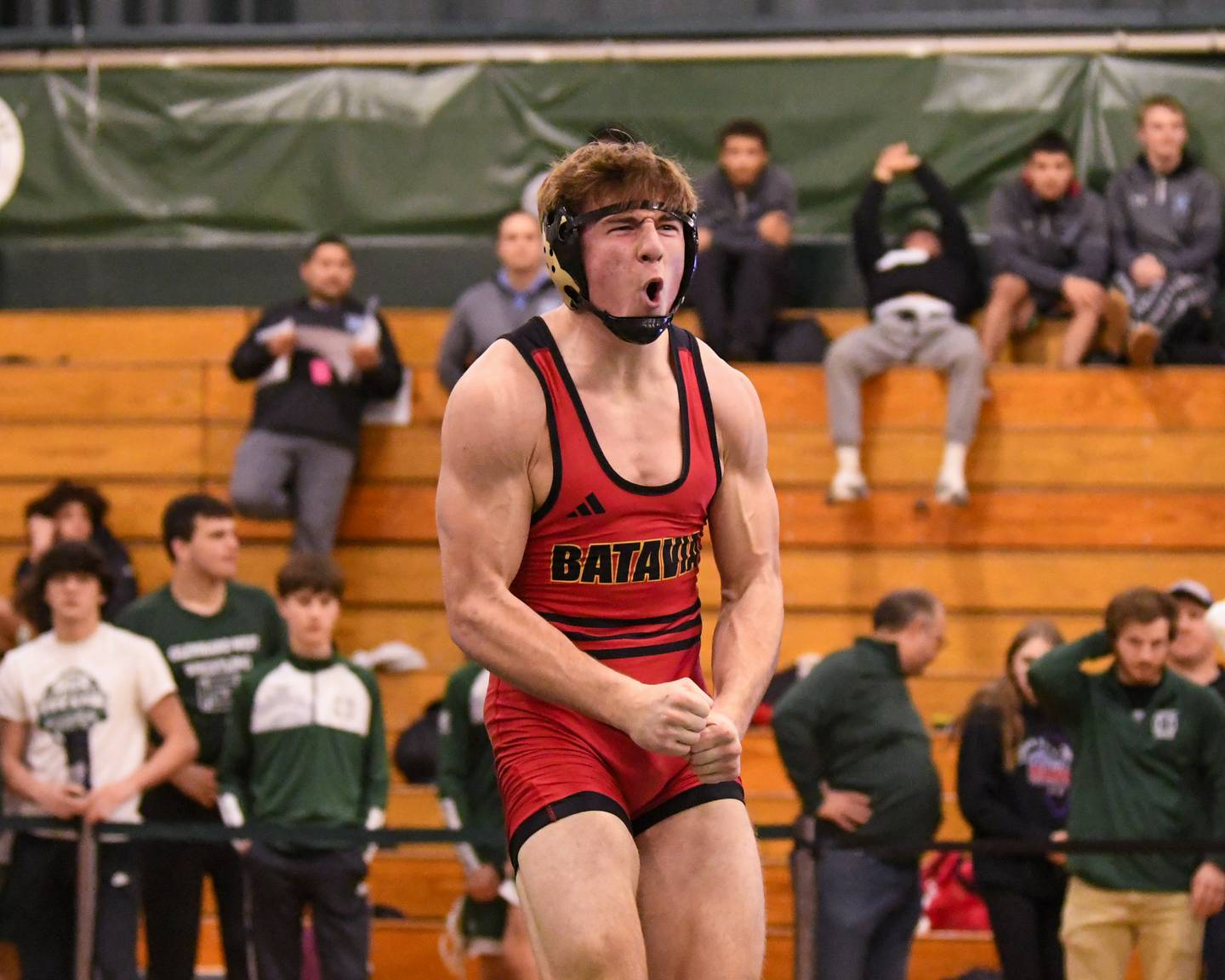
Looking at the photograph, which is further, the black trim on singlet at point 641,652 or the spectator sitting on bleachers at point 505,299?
the spectator sitting on bleachers at point 505,299

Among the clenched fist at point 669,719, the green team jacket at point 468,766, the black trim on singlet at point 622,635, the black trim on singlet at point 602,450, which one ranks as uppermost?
the black trim on singlet at point 602,450

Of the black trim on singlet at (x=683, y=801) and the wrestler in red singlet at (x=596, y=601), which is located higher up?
the wrestler in red singlet at (x=596, y=601)

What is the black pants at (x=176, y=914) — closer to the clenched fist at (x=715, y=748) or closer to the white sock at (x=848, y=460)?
the clenched fist at (x=715, y=748)

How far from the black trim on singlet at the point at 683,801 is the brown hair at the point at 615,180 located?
1010 mm

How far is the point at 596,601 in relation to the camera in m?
3.27

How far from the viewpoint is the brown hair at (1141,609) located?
558 cm

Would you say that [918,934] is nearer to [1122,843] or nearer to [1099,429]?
[1122,843]

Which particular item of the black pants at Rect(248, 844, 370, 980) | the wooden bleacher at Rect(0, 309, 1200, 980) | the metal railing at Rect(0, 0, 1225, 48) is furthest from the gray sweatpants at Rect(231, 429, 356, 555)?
the metal railing at Rect(0, 0, 1225, 48)

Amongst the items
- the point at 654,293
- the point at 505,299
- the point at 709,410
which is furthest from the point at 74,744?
the point at 654,293

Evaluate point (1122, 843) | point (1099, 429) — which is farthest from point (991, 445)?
point (1122, 843)

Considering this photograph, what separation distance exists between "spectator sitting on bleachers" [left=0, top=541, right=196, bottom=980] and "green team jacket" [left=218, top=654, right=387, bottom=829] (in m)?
0.18

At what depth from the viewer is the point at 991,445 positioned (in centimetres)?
843

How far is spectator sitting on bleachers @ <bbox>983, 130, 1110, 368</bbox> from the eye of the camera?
8.70m

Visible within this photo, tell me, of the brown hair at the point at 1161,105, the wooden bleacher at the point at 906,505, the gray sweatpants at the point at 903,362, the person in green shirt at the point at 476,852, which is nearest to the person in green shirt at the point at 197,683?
the person in green shirt at the point at 476,852
